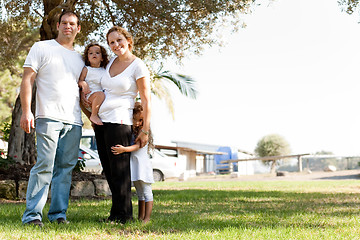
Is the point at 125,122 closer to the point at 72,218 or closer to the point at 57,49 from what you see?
the point at 57,49

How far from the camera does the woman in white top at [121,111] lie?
415cm

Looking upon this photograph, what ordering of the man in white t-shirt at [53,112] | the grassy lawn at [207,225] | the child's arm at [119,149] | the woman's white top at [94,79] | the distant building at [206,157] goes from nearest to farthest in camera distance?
the grassy lawn at [207,225]
the man in white t-shirt at [53,112]
the child's arm at [119,149]
the woman's white top at [94,79]
the distant building at [206,157]

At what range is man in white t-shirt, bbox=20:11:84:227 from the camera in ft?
13.3

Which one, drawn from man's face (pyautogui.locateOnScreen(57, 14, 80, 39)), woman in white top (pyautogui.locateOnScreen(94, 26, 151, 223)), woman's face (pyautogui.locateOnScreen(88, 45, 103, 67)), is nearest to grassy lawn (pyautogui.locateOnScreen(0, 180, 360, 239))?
woman in white top (pyautogui.locateOnScreen(94, 26, 151, 223))

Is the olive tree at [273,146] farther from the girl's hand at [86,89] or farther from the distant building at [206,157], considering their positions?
the girl's hand at [86,89]

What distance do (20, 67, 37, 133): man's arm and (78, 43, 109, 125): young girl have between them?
489mm

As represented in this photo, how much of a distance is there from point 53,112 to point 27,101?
0.26 metres

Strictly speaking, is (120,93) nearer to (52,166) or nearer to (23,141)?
(52,166)

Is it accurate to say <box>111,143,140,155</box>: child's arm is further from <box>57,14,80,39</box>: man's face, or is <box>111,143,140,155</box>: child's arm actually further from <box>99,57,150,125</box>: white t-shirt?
<box>57,14,80,39</box>: man's face

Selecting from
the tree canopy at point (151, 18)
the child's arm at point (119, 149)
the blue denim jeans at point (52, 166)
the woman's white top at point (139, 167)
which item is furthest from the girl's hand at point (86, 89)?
the tree canopy at point (151, 18)

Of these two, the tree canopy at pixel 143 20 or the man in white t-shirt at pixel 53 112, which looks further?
the tree canopy at pixel 143 20

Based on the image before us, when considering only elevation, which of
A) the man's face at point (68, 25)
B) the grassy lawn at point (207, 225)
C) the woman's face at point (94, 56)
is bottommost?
the grassy lawn at point (207, 225)

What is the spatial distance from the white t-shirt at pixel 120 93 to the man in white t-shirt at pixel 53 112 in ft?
1.08

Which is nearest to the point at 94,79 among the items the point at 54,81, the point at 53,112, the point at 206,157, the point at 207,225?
the point at 54,81
